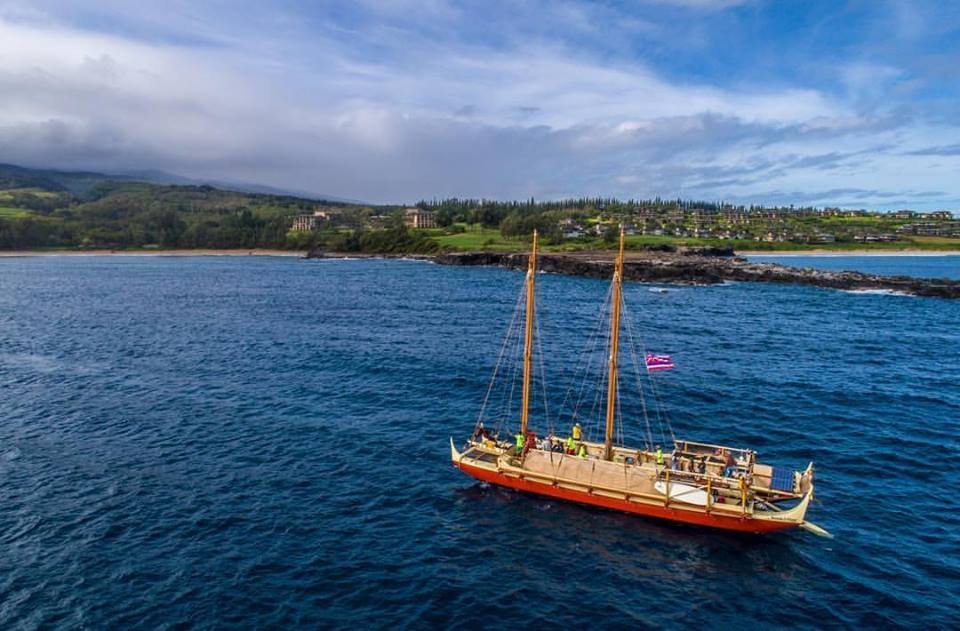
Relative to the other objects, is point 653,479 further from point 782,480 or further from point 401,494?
point 401,494

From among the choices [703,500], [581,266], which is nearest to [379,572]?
[703,500]

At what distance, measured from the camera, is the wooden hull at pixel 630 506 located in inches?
1282

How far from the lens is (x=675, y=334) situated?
85.4 meters

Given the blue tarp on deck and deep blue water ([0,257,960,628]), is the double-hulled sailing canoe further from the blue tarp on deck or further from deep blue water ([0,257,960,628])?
deep blue water ([0,257,960,628])

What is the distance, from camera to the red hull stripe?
32625 mm

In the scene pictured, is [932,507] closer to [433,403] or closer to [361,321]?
[433,403]

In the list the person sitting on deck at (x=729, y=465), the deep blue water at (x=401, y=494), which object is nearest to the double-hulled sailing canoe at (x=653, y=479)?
the person sitting on deck at (x=729, y=465)

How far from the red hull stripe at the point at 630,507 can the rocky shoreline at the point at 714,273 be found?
125m

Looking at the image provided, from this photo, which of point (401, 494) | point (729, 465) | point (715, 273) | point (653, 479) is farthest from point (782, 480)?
point (715, 273)

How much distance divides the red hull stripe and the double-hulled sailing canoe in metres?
0.05

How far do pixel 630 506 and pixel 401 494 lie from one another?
45.1ft

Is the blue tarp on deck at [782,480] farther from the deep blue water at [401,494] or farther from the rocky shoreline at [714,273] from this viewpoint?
the rocky shoreline at [714,273]

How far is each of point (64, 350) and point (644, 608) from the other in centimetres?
7519

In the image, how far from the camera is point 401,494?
37406mm
